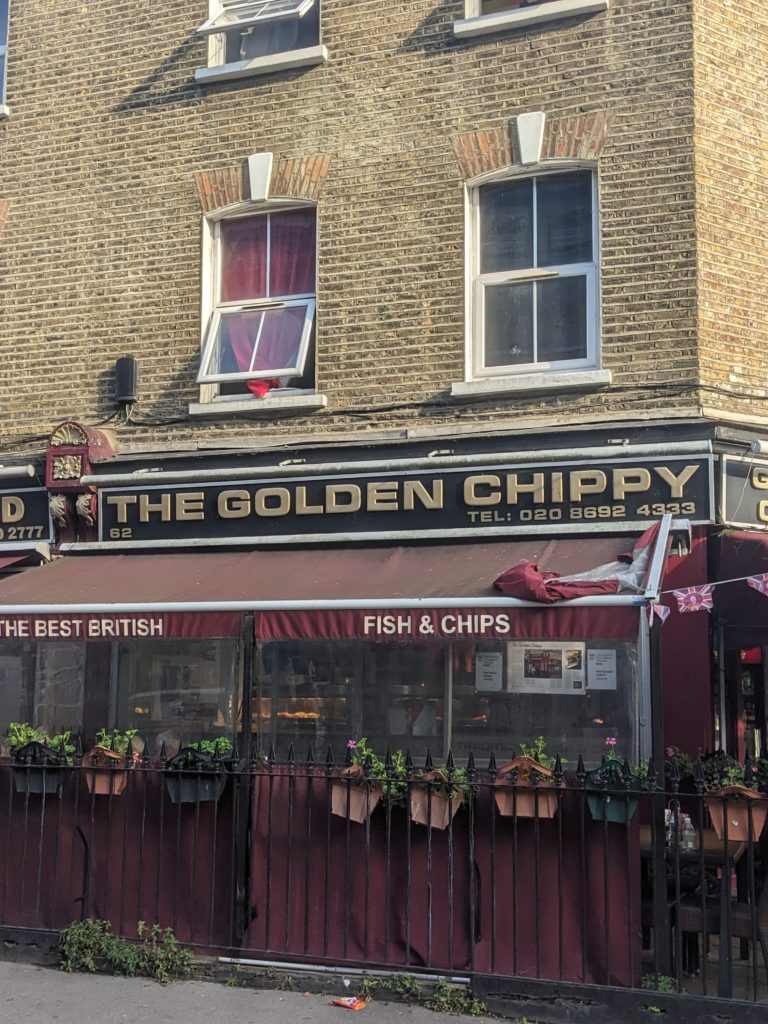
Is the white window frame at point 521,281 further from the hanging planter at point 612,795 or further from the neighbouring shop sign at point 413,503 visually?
the hanging planter at point 612,795

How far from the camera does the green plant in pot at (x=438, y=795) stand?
601 cm

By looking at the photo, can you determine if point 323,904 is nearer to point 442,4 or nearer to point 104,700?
point 104,700

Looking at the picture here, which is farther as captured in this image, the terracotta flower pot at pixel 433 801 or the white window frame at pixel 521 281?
the white window frame at pixel 521 281

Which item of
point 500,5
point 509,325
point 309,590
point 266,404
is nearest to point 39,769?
point 309,590

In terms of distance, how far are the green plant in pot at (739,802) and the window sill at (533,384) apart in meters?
3.13

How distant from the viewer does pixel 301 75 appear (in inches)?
368

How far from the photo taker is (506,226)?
8.78 m

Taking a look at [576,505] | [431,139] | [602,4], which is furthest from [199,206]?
[576,505]

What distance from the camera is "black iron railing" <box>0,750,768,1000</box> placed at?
5738mm

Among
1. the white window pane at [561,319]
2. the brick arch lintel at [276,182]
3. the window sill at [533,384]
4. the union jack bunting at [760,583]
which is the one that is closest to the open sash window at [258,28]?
the brick arch lintel at [276,182]

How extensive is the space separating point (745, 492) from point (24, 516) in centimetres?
600

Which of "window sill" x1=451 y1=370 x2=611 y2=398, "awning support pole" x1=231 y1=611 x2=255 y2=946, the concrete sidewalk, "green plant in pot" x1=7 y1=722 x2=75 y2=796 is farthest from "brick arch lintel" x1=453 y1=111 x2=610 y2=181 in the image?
the concrete sidewalk

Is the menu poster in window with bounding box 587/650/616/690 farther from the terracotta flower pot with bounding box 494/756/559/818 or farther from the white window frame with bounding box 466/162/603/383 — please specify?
the terracotta flower pot with bounding box 494/756/559/818

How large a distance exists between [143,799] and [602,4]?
6.57 metres
